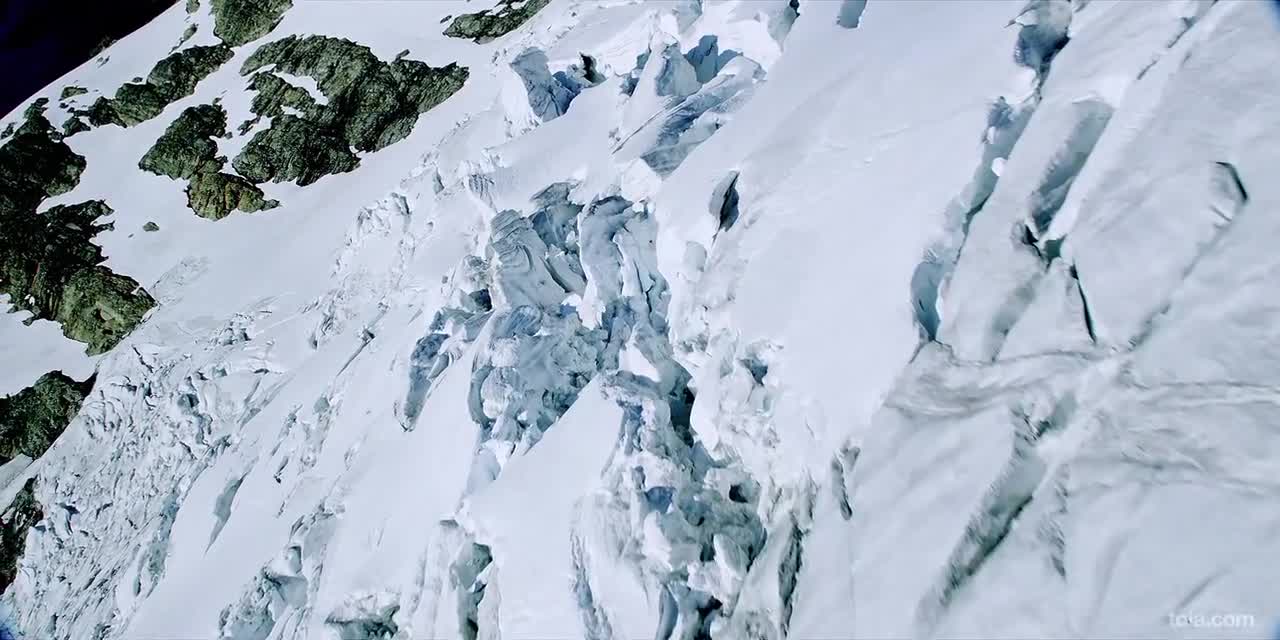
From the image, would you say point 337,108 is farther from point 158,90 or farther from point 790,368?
point 790,368

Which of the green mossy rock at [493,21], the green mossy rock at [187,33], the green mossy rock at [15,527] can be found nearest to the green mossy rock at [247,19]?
the green mossy rock at [187,33]

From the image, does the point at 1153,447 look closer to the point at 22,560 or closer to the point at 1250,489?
the point at 1250,489

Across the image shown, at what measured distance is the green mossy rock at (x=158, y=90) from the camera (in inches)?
1297

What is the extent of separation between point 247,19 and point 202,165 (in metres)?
9.62

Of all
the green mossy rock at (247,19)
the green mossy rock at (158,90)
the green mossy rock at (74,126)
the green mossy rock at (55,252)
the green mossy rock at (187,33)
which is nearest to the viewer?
the green mossy rock at (55,252)

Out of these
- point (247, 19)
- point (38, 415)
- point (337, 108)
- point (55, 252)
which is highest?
point (247, 19)

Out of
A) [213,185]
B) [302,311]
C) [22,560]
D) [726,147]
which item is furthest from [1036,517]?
[213,185]

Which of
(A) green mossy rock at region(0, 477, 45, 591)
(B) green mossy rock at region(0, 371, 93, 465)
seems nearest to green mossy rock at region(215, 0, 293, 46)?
(B) green mossy rock at region(0, 371, 93, 465)

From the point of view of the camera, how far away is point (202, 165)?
29.0 m

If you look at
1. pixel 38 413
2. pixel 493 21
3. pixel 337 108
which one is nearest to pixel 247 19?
pixel 337 108

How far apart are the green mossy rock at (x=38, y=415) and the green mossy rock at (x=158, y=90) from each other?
14.2m

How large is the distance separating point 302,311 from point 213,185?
36.3 feet

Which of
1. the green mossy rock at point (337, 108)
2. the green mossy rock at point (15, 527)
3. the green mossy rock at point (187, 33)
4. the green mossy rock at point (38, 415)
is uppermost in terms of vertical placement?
the green mossy rock at point (187, 33)

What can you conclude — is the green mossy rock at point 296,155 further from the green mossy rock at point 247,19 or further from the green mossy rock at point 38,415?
the green mossy rock at point 38,415
